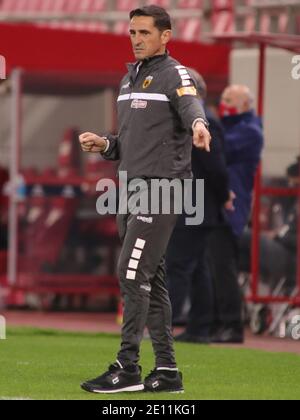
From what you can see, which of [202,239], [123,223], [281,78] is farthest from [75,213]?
[123,223]

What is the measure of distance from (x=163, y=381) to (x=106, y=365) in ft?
6.51

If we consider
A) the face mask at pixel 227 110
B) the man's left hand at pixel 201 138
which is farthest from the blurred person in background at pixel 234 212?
the man's left hand at pixel 201 138

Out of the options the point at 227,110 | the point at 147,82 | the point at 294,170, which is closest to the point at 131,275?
the point at 147,82

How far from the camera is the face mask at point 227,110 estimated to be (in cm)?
1361

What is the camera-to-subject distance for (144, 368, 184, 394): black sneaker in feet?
29.2

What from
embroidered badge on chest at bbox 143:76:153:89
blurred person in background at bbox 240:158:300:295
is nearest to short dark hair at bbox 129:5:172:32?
embroidered badge on chest at bbox 143:76:153:89

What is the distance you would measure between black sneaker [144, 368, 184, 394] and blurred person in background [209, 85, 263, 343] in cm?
438

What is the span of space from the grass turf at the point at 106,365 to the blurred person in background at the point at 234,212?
2.40 feet

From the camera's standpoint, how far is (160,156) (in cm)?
889

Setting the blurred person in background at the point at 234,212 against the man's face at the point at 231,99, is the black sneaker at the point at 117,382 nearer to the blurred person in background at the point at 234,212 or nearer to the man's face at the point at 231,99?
the blurred person in background at the point at 234,212

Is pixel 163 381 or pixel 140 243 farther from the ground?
pixel 140 243

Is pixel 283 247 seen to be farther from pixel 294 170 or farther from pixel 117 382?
pixel 117 382

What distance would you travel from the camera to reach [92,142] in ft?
29.4
